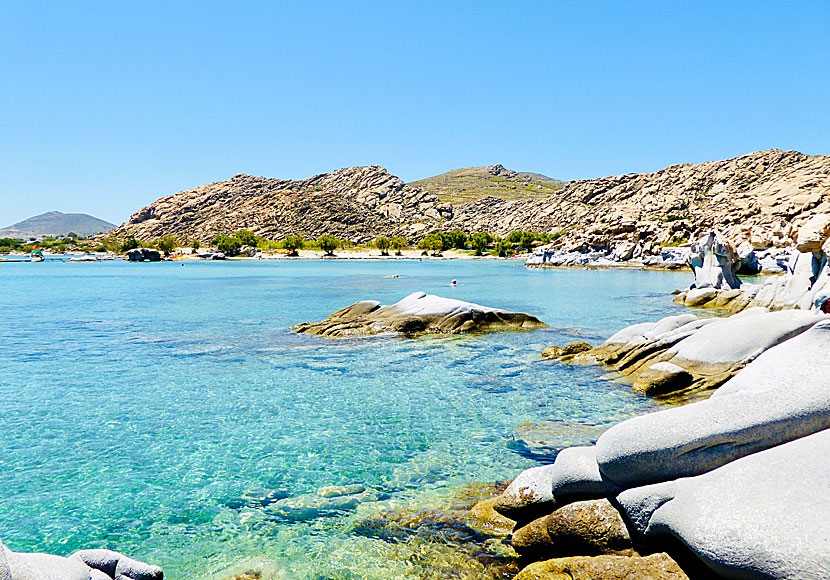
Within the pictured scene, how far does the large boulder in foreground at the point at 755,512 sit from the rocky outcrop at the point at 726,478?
0.01 meters

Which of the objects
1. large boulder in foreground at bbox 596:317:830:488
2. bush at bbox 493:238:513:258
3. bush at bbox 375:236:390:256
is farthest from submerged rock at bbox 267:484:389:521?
bush at bbox 375:236:390:256

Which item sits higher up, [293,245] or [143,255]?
[293,245]

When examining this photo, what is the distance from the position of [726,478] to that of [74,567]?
809 centimetres

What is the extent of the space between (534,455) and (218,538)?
701 centimetres

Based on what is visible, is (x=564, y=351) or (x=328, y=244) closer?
(x=564, y=351)

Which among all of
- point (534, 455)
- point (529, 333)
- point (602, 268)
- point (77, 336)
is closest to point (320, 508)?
point (534, 455)

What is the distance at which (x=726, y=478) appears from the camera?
22.4 feet

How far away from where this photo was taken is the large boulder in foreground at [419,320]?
97.9ft

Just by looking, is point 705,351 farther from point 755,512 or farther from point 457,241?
point 457,241

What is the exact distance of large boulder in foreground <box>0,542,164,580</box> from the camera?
5.02 meters

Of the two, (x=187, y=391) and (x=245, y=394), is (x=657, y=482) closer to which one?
(x=245, y=394)

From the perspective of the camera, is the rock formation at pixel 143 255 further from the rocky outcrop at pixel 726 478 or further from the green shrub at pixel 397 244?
the rocky outcrop at pixel 726 478

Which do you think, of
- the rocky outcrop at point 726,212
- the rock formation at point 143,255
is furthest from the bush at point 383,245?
the rock formation at point 143,255

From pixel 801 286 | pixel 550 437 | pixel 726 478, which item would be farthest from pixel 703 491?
pixel 801 286
